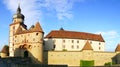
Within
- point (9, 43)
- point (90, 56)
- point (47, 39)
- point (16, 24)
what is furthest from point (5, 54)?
point (90, 56)

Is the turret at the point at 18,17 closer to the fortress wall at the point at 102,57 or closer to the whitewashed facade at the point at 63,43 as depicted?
the whitewashed facade at the point at 63,43

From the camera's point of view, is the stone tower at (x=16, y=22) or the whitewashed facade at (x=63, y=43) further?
the stone tower at (x=16, y=22)

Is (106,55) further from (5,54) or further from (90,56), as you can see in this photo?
(5,54)

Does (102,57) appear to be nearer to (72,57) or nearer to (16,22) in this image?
(72,57)

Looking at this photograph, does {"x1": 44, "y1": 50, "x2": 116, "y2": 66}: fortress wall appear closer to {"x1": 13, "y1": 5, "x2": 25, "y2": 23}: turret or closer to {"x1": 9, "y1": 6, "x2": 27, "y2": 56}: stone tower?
{"x1": 9, "y1": 6, "x2": 27, "y2": 56}: stone tower

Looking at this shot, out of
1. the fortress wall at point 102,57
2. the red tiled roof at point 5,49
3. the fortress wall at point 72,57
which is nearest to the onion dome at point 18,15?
the red tiled roof at point 5,49

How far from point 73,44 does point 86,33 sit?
728 cm

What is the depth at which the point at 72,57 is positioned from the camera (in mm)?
70500

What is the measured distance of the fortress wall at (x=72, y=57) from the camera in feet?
228

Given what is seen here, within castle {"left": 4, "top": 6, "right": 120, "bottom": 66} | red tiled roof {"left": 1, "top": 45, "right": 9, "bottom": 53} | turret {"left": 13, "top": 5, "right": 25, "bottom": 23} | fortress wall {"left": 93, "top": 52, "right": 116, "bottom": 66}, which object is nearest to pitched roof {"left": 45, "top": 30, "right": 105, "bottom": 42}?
castle {"left": 4, "top": 6, "right": 120, "bottom": 66}

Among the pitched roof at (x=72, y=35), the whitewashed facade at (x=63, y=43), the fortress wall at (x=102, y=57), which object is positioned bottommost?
the fortress wall at (x=102, y=57)

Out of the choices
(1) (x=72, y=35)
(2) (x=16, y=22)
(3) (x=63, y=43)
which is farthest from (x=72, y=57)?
(2) (x=16, y=22)

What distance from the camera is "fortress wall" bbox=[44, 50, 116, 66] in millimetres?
69625

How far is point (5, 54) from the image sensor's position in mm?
87500
